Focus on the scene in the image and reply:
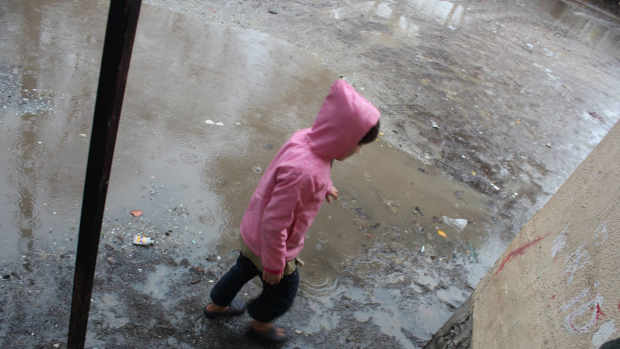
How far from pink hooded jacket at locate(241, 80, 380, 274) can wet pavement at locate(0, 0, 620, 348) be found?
0.83 metres

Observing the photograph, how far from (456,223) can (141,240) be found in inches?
102

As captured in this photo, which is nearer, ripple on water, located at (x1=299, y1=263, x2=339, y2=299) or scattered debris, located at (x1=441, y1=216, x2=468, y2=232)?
ripple on water, located at (x1=299, y1=263, x2=339, y2=299)

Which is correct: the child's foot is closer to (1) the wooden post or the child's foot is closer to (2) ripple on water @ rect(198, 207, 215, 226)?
(2) ripple on water @ rect(198, 207, 215, 226)

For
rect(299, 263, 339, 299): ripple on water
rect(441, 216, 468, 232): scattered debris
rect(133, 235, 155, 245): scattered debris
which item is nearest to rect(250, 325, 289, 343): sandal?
rect(299, 263, 339, 299): ripple on water

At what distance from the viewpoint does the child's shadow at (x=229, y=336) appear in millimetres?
2257

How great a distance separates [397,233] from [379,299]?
2.35ft

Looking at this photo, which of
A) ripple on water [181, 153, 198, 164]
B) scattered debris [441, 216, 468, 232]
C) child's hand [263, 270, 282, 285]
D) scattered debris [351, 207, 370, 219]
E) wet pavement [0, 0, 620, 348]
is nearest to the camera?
child's hand [263, 270, 282, 285]

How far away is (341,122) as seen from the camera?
5.59 ft

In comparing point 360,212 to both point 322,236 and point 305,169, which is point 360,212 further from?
point 305,169

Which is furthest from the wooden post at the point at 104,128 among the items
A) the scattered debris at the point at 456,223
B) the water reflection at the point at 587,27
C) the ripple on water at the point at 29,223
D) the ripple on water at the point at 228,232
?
the water reflection at the point at 587,27

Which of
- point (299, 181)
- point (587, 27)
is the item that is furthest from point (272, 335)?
point (587, 27)

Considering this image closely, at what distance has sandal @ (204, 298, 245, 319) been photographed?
2321 mm

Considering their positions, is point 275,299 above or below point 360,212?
above

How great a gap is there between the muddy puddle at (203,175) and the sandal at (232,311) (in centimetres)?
31
